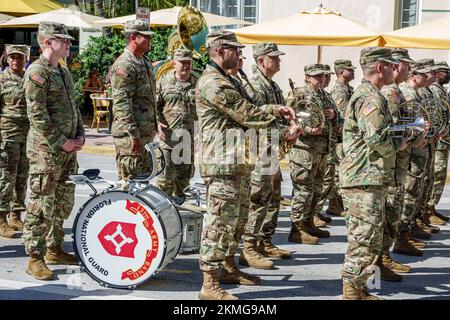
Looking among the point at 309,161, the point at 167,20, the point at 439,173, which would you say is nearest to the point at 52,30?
the point at 309,161

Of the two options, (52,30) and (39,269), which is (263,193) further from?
(52,30)

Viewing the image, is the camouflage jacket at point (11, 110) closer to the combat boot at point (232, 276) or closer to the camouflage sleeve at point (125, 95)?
the camouflage sleeve at point (125, 95)

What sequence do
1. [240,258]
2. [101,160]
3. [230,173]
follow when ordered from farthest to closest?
1. [101,160]
2. [240,258]
3. [230,173]

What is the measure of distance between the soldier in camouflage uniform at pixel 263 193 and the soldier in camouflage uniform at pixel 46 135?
1.85 meters

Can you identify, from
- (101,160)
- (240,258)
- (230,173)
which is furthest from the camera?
(101,160)

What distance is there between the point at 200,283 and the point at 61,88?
2291mm

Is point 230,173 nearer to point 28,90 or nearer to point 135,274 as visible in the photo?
point 135,274

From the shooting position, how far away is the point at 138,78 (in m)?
8.39

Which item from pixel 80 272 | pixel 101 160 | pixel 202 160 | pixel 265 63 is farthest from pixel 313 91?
pixel 101 160

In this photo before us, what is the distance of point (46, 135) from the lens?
7363mm

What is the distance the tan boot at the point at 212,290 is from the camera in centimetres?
688

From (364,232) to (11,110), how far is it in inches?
189

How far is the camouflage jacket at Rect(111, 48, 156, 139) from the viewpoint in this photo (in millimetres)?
8266

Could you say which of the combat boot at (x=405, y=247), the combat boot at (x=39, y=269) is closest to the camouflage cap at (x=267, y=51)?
the combat boot at (x=405, y=247)
